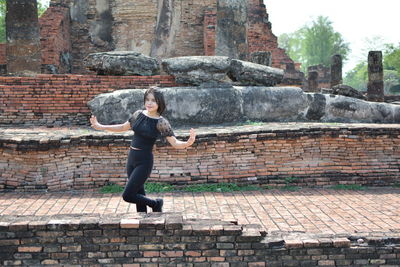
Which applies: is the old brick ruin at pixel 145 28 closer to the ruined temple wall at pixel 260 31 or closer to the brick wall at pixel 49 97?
the ruined temple wall at pixel 260 31

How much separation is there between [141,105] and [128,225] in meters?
4.10

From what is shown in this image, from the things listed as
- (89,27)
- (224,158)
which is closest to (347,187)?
(224,158)

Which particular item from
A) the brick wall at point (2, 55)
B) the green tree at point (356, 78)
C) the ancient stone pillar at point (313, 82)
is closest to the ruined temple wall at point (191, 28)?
the brick wall at point (2, 55)

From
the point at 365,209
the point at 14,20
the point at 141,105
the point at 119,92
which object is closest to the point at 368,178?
the point at 365,209

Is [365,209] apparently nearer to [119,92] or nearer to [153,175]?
[153,175]

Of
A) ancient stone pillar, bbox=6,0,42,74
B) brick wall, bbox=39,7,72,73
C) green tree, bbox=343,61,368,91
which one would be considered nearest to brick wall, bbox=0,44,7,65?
brick wall, bbox=39,7,72,73

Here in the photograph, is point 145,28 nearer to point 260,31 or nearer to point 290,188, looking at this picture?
point 260,31

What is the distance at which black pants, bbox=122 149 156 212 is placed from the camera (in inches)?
154

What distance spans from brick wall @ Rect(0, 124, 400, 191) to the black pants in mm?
→ 2127

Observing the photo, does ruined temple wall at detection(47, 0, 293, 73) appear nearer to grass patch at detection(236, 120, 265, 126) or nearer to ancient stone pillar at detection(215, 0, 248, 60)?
ancient stone pillar at detection(215, 0, 248, 60)

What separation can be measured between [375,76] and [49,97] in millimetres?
11474

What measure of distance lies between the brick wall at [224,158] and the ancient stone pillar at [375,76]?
9.12 meters

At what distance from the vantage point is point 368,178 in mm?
6418

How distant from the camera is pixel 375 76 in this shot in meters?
15.1
